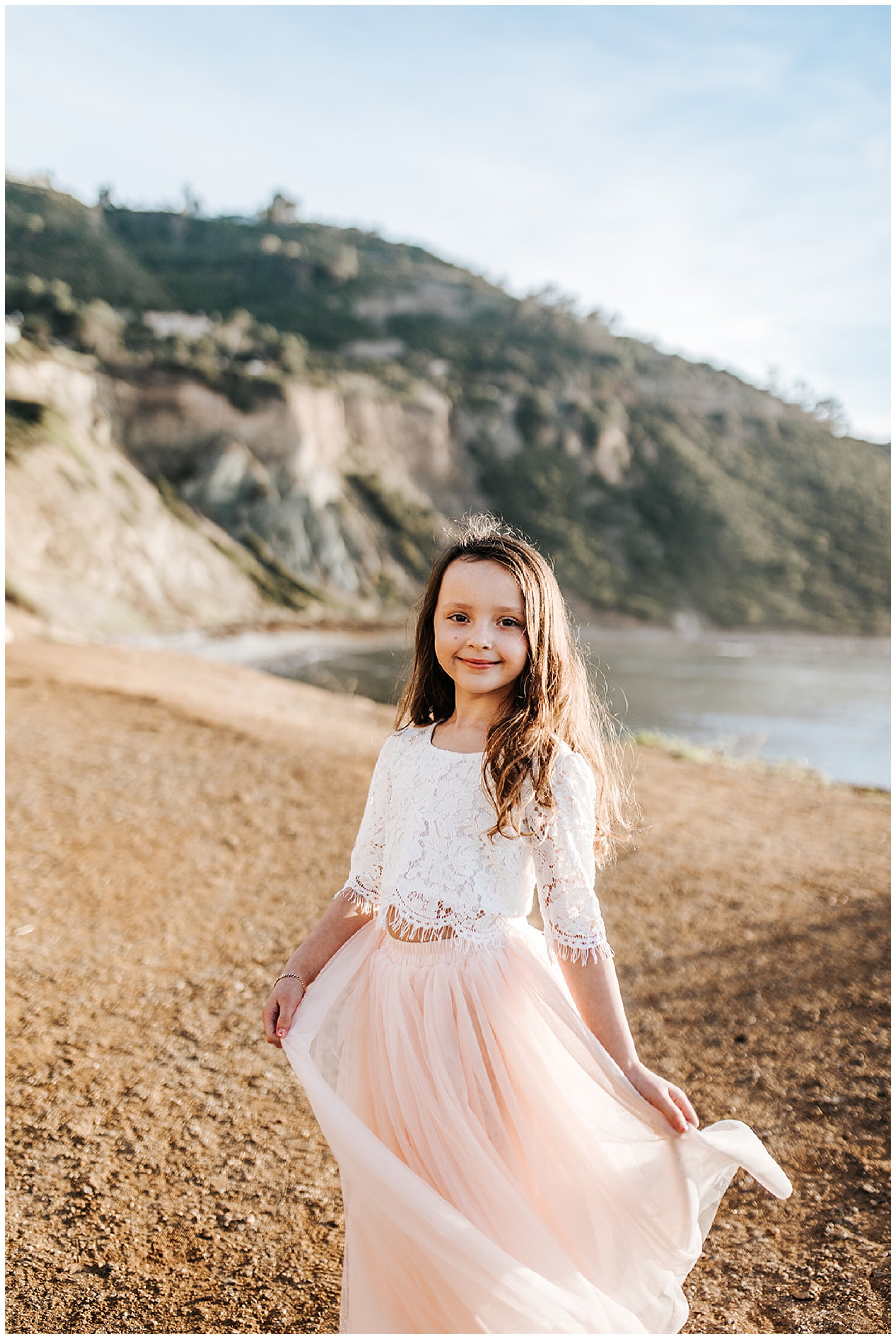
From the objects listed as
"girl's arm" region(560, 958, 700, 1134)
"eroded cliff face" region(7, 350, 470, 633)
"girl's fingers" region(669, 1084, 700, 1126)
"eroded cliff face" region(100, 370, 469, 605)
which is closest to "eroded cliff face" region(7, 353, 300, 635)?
"eroded cliff face" region(7, 350, 470, 633)

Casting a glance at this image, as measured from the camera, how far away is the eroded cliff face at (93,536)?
69.7 feet

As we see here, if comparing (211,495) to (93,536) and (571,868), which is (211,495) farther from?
(571,868)

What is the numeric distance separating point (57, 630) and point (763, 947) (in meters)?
16.6

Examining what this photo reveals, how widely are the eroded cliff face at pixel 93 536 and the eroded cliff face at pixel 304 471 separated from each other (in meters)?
1.57

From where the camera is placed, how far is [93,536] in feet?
76.7

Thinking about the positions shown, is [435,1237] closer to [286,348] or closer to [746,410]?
[286,348]

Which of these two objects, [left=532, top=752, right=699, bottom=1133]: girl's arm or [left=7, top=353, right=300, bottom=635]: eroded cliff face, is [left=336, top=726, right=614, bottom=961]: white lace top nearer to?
[left=532, top=752, right=699, bottom=1133]: girl's arm

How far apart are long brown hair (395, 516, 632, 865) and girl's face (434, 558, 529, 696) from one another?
0.06 feet

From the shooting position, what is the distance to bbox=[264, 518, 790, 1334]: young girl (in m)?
1.41

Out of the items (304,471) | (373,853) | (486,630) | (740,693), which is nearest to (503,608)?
(486,630)

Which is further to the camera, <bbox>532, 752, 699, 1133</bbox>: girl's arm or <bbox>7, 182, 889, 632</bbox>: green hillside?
<bbox>7, 182, 889, 632</bbox>: green hillside

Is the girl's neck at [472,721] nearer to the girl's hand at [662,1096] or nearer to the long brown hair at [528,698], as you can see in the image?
the long brown hair at [528,698]

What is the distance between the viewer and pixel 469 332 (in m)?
61.3

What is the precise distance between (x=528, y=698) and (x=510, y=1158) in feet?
2.58
